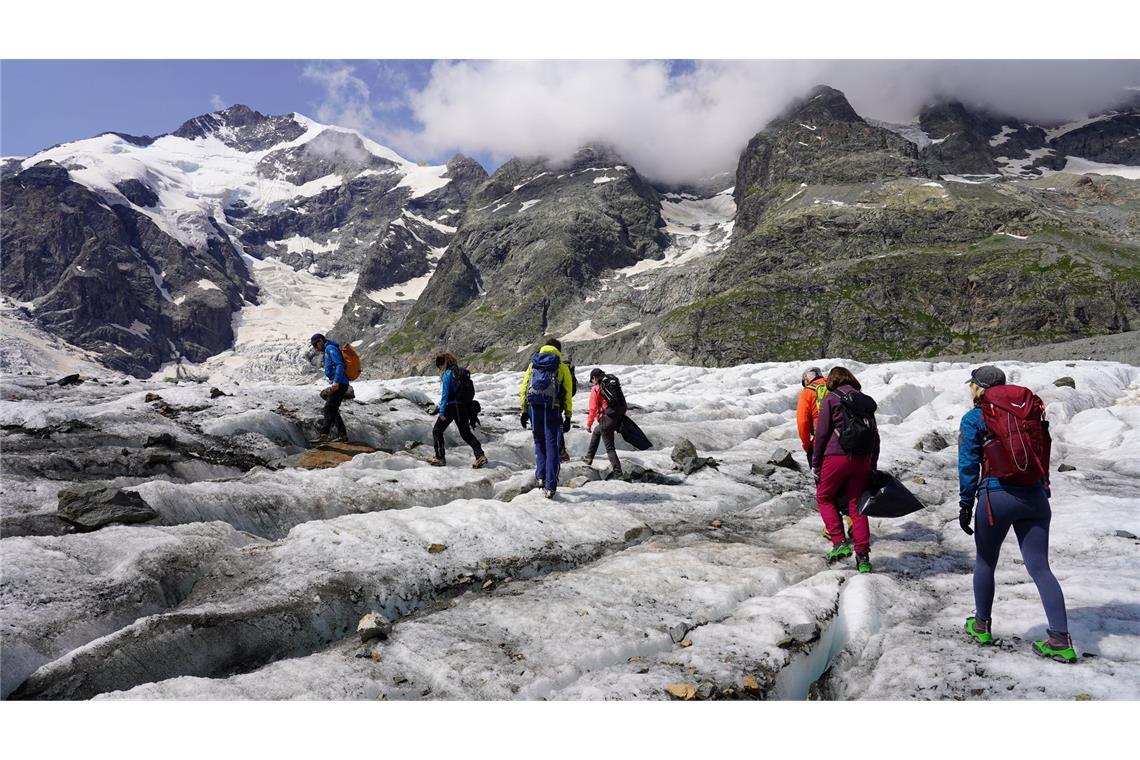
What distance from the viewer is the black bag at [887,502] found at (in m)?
9.22

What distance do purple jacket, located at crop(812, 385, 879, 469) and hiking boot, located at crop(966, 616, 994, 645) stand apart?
2.68 metres

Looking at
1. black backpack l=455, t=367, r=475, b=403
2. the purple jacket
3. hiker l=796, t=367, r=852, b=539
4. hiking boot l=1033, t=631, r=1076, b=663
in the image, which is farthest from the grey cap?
black backpack l=455, t=367, r=475, b=403

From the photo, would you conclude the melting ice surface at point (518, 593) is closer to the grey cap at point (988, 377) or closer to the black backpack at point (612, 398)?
the black backpack at point (612, 398)

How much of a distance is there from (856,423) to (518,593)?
5.51 m

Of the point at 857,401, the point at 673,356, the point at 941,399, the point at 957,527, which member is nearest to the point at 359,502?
the point at 857,401

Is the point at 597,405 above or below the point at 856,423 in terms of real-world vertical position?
below

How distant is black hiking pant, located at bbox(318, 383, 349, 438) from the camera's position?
17.2 metres

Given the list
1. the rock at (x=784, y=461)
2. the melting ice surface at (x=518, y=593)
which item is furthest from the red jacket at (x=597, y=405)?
the rock at (x=784, y=461)

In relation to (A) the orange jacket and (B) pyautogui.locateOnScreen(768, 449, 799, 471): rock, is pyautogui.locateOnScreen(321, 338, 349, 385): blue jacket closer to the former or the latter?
(A) the orange jacket

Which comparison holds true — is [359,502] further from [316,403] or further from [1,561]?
[316,403]

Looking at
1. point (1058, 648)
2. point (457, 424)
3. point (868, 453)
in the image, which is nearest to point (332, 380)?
point (457, 424)

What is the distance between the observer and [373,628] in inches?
276

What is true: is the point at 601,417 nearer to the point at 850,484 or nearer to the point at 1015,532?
the point at 850,484

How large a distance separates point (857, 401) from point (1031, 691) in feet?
13.5
